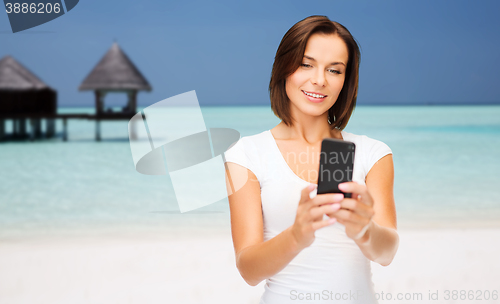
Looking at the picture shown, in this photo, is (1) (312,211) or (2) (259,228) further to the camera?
(2) (259,228)

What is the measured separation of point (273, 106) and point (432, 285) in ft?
9.08

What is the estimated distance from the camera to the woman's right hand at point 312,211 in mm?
744

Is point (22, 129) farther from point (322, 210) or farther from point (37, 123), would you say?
point (322, 210)

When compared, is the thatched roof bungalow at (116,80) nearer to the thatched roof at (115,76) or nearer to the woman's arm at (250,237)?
the thatched roof at (115,76)

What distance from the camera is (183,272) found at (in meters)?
3.79

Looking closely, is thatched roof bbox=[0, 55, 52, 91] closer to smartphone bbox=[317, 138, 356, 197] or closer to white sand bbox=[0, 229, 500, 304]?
white sand bbox=[0, 229, 500, 304]

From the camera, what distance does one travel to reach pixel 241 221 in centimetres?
106

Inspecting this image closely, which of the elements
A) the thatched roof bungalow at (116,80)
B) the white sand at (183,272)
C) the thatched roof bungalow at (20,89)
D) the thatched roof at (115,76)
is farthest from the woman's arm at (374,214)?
the thatched roof bungalow at (20,89)

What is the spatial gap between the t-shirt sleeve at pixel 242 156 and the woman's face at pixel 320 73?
0.56 feet

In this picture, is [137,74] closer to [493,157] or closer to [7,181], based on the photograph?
[7,181]

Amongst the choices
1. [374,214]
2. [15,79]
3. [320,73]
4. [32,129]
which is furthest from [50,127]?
[374,214]

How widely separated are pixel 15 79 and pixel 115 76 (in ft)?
11.8

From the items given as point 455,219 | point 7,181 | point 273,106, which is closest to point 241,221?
point 273,106

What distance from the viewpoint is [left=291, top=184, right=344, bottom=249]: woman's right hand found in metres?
0.74
